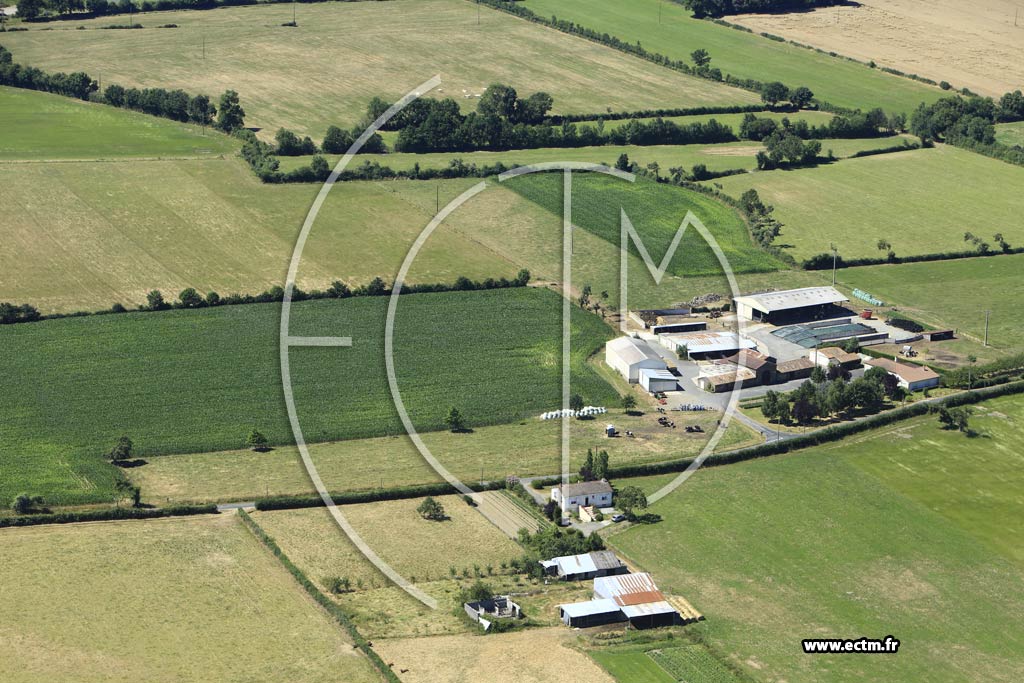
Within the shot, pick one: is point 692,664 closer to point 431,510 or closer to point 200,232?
point 431,510

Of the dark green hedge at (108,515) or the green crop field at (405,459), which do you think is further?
the green crop field at (405,459)

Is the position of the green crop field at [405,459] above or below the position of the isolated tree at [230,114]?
below

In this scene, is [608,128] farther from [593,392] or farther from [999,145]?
[593,392]

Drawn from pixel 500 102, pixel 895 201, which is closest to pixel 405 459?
pixel 895 201

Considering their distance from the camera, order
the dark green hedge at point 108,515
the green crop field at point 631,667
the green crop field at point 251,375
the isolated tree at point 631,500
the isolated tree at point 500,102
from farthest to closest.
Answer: the isolated tree at point 500,102, the green crop field at point 251,375, the isolated tree at point 631,500, the dark green hedge at point 108,515, the green crop field at point 631,667

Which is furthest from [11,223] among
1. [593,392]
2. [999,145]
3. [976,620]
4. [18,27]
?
[999,145]

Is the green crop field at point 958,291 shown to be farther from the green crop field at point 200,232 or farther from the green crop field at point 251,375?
the green crop field at point 200,232

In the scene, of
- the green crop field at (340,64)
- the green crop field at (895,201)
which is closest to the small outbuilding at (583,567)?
the green crop field at (895,201)

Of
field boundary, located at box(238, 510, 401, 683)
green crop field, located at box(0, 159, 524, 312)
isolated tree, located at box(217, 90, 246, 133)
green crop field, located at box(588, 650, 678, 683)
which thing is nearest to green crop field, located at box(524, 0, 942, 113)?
green crop field, located at box(0, 159, 524, 312)
